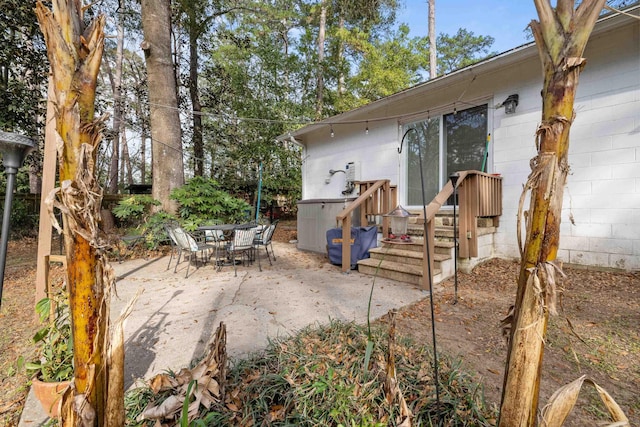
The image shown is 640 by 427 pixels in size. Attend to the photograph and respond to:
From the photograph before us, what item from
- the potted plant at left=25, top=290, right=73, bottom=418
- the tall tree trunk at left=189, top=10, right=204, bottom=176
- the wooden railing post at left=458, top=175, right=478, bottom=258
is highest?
the tall tree trunk at left=189, top=10, right=204, bottom=176

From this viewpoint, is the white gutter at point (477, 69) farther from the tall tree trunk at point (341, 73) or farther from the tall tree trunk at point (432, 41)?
the tall tree trunk at point (341, 73)

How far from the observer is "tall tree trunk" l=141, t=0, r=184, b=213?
6.45m

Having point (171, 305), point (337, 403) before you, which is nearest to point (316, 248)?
point (171, 305)

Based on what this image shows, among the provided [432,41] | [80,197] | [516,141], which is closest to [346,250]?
[516,141]

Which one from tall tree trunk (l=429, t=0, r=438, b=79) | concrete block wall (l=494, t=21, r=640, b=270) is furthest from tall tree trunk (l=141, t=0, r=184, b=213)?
tall tree trunk (l=429, t=0, r=438, b=79)

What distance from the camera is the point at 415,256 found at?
4195mm

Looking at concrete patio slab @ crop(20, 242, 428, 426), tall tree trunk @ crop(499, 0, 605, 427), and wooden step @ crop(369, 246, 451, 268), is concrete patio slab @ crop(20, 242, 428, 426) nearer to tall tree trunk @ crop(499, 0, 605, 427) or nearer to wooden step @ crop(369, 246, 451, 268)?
wooden step @ crop(369, 246, 451, 268)

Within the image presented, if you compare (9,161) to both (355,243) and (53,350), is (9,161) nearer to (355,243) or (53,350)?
(53,350)

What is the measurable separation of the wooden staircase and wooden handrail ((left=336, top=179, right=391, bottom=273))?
270mm

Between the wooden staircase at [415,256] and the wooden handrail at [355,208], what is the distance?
27 cm

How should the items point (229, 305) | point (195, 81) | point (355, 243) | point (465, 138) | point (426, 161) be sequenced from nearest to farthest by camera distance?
1. point (229, 305)
2. point (355, 243)
3. point (465, 138)
4. point (426, 161)
5. point (195, 81)

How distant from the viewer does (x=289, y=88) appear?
13.0 meters

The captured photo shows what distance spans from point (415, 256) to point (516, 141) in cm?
267

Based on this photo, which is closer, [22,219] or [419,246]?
[419,246]
